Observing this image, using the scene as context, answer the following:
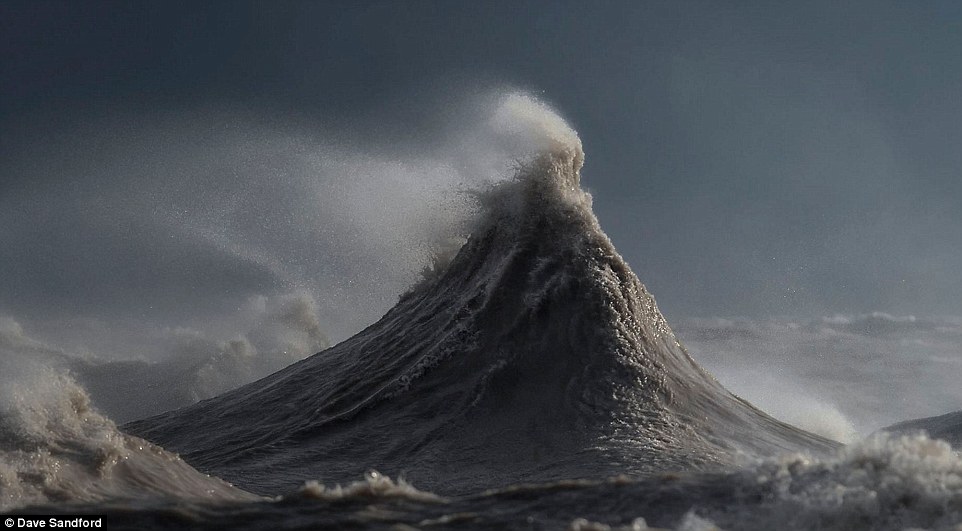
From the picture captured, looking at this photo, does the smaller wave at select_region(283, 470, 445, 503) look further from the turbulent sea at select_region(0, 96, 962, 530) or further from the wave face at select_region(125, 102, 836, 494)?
the wave face at select_region(125, 102, 836, 494)

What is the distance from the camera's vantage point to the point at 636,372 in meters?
10.6

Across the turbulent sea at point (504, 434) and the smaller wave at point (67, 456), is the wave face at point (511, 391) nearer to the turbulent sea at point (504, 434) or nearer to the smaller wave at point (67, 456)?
the turbulent sea at point (504, 434)

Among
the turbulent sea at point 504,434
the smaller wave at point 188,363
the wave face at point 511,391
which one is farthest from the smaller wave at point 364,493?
the smaller wave at point 188,363

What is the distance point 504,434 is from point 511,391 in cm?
86

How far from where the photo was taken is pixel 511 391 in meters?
10.5

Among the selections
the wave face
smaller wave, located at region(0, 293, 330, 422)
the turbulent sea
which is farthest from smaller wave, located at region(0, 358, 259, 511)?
smaller wave, located at region(0, 293, 330, 422)

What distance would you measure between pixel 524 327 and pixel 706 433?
2605 mm

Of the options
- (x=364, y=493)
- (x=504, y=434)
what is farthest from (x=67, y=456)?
(x=504, y=434)

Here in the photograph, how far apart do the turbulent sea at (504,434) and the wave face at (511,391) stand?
0.03 m

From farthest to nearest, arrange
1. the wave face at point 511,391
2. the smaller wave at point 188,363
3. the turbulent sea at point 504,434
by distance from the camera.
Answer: the smaller wave at point 188,363 < the wave face at point 511,391 < the turbulent sea at point 504,434

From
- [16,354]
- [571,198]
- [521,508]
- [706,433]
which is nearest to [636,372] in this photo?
[706,433]

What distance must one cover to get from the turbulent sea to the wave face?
0.03 m

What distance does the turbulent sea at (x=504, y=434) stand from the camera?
527 centimetres

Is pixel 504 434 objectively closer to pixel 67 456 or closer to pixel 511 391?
pixel 511 391
